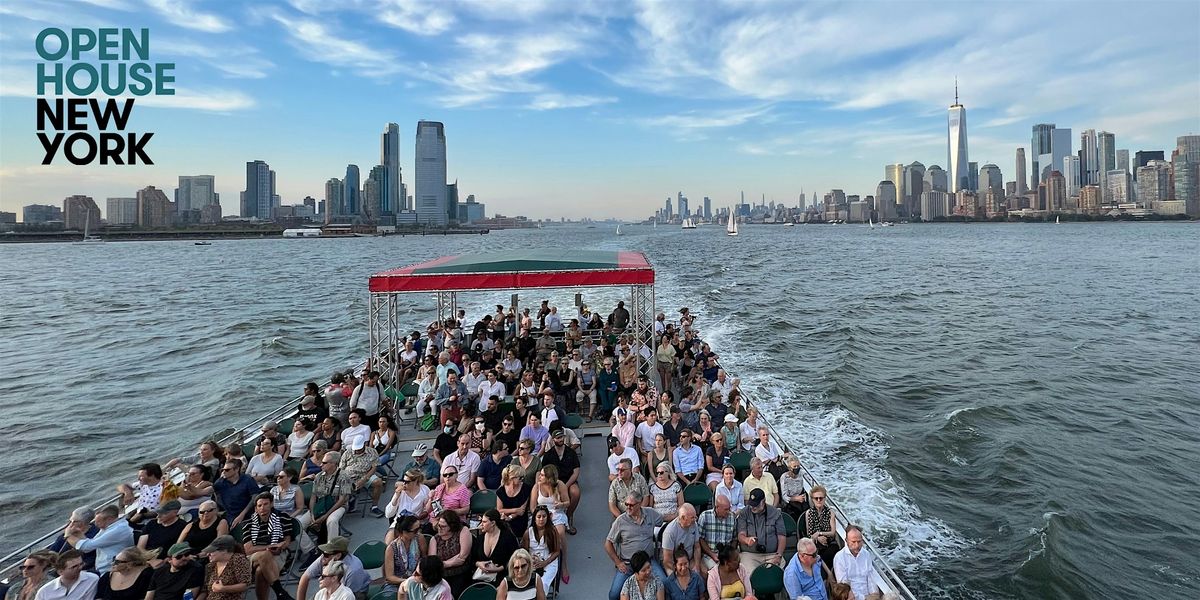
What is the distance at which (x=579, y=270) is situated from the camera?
1424cm

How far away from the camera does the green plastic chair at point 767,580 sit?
6.93m

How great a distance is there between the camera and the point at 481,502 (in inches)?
332

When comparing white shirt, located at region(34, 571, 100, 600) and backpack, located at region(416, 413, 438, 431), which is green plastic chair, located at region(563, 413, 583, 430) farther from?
white shirt, located at region(34, 571, 100, 600)

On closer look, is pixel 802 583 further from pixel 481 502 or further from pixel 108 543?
pixel 108 543

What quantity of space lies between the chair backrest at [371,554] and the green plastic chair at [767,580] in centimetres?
434

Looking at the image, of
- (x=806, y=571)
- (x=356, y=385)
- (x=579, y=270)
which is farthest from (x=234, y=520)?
(x=579, y=270)

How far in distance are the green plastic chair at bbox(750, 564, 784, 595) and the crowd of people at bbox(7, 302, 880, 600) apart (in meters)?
0.12

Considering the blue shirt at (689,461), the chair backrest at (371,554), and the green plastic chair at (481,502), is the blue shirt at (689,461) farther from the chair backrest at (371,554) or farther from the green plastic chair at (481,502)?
the chair backrest at (371,554)

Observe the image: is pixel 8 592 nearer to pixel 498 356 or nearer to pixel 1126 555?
pixel 498 356

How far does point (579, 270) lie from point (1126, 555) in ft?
41.1

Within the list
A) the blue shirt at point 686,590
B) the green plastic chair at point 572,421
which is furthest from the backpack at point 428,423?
the blue shirt at point 686,590

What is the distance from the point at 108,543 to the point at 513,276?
854 centimetres

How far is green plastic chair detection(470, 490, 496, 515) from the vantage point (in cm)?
837

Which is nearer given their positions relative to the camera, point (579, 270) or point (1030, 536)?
point (1030, 536)
